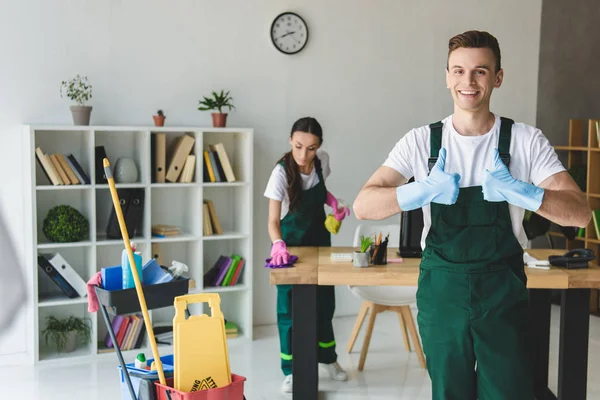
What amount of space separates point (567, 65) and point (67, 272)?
431 centimetres

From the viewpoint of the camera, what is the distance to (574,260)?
3430mm

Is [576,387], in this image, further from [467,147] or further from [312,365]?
[467,147]

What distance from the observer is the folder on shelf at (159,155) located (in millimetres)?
4777

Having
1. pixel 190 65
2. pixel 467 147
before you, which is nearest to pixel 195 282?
pixel 190 65

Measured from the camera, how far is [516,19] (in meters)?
6.09

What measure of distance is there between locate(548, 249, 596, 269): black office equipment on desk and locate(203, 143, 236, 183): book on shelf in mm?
2290

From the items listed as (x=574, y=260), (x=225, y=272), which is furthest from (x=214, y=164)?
(x=574, y=260)

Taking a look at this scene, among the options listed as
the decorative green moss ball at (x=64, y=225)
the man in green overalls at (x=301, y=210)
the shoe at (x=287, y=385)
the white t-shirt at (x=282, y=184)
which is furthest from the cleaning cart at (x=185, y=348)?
the decorative green moss ball at (x=64, y=225)

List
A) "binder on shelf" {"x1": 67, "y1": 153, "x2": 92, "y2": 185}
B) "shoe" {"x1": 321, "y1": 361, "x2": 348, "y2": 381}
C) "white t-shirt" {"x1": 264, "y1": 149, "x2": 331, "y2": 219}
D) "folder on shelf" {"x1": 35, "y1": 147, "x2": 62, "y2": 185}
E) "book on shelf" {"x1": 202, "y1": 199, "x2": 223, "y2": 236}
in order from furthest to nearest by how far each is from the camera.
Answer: "book on shelf" {"x1": 202, "y1": 199, "x2": 223, "y2": 236}, "binder on shelf" {"x1": 67, "y1": 153, "x2": 92, "y2": 185}, "folder on shelf" {"x1": 35, "y1": 147, "x2": 62, "y2": 185}, "shoe" {"x1": 321, "y1": 361, "x2": 348, "y2": 381}, "white t-shirt" {"x1": 264, "y1": 149, "x2": 331, "y2": 219}

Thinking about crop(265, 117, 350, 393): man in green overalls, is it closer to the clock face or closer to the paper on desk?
the paper on desk

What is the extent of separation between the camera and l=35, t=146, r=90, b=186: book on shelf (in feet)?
14.7

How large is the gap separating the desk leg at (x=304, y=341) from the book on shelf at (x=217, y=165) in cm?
177

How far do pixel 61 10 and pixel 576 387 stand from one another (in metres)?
3.74

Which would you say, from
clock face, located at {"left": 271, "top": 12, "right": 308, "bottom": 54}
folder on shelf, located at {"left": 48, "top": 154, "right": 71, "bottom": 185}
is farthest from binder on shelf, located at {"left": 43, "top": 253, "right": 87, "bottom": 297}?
clock face, located at {"left": 271, "top": 12, "right": 308, "bottom": 54}
